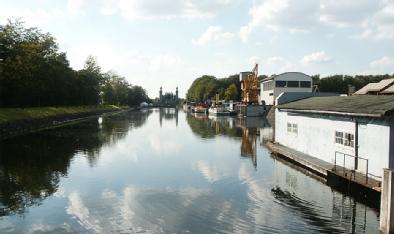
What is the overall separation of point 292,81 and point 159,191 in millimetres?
90731

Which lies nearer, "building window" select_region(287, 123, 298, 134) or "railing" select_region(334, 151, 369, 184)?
"railing" select_region(334, 151, 369, 184)

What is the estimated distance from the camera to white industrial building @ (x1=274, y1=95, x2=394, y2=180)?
63.8ft

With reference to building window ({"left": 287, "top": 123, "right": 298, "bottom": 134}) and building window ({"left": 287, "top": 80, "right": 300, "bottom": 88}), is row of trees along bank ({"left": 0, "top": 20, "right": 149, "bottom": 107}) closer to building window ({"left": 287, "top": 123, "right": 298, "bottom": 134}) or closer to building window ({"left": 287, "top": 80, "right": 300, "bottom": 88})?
building window ({"left": 287, "top": 123, "right": 298, "bottom": 134})

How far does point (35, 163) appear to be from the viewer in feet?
104

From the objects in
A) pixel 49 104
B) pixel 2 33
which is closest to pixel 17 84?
pixel 2 33

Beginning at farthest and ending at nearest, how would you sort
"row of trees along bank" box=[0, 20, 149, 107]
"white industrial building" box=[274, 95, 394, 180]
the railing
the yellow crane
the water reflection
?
the yellow crane → "row of trees along bank" box=[0, 20, 149, 107] → the water reflection → the railing → "white industrial building" box=[274, 95, 394, 180]

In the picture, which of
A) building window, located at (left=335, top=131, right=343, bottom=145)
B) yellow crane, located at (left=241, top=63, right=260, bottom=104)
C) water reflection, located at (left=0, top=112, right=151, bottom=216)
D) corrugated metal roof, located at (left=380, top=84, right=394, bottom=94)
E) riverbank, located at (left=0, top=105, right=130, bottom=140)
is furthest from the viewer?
yellow crane, located at (left=241, top=63, right=260, bottom=104)

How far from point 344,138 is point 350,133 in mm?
826

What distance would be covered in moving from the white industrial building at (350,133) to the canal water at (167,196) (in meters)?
1.86

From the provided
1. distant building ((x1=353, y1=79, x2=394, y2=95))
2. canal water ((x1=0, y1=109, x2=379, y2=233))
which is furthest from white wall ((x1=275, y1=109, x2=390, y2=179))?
distant building ((x1=353, y1=79, x2=394, y2=95))

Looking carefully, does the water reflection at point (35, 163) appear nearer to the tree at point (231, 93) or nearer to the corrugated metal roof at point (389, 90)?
the corrugated metal roof at point (389, 90)

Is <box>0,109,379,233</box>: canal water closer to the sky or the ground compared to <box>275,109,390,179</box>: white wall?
closer to the ground

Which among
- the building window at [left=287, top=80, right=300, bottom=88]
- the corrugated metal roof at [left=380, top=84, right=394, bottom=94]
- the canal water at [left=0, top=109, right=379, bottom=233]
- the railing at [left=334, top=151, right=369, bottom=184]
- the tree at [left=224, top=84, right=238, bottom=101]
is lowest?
the canal water at [left=0, top=109, right=379, bottom=233]

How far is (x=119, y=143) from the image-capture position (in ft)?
152
